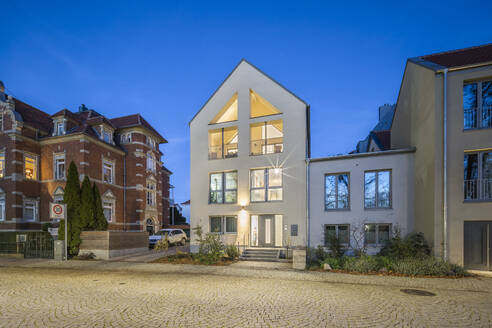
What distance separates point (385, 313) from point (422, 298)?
2.01 m

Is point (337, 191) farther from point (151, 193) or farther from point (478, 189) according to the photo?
point (151, 193)

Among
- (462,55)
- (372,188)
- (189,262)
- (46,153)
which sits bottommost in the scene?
(189,262)

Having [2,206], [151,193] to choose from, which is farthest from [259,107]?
[2,206]

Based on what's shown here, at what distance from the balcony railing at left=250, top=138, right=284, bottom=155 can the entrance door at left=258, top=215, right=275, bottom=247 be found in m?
3.97

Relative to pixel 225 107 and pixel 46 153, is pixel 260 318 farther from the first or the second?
pixel 46 153

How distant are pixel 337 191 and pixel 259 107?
7.26 metres

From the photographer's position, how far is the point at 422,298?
23.4ft

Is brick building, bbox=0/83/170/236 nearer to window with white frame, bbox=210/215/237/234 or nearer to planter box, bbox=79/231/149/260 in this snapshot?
planter box, bbox=79/231/149/260

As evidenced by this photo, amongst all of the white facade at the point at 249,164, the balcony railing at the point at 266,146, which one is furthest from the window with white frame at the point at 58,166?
the balcony railing at the point at 266,146

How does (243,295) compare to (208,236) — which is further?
(208,236)

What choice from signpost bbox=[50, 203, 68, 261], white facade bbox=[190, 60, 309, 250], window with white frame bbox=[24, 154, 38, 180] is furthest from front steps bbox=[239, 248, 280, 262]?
window with white frame bbox=[24, 154, 38, 180]

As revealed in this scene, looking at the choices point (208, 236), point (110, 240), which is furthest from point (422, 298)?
point (110, 240)

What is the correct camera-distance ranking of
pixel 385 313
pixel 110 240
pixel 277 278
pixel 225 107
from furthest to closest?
1. pixel 225 107
2. pixel 110 240
3. pixel 277 278
4. pixel 385 313

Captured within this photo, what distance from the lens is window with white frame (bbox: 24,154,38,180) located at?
71.4ft
